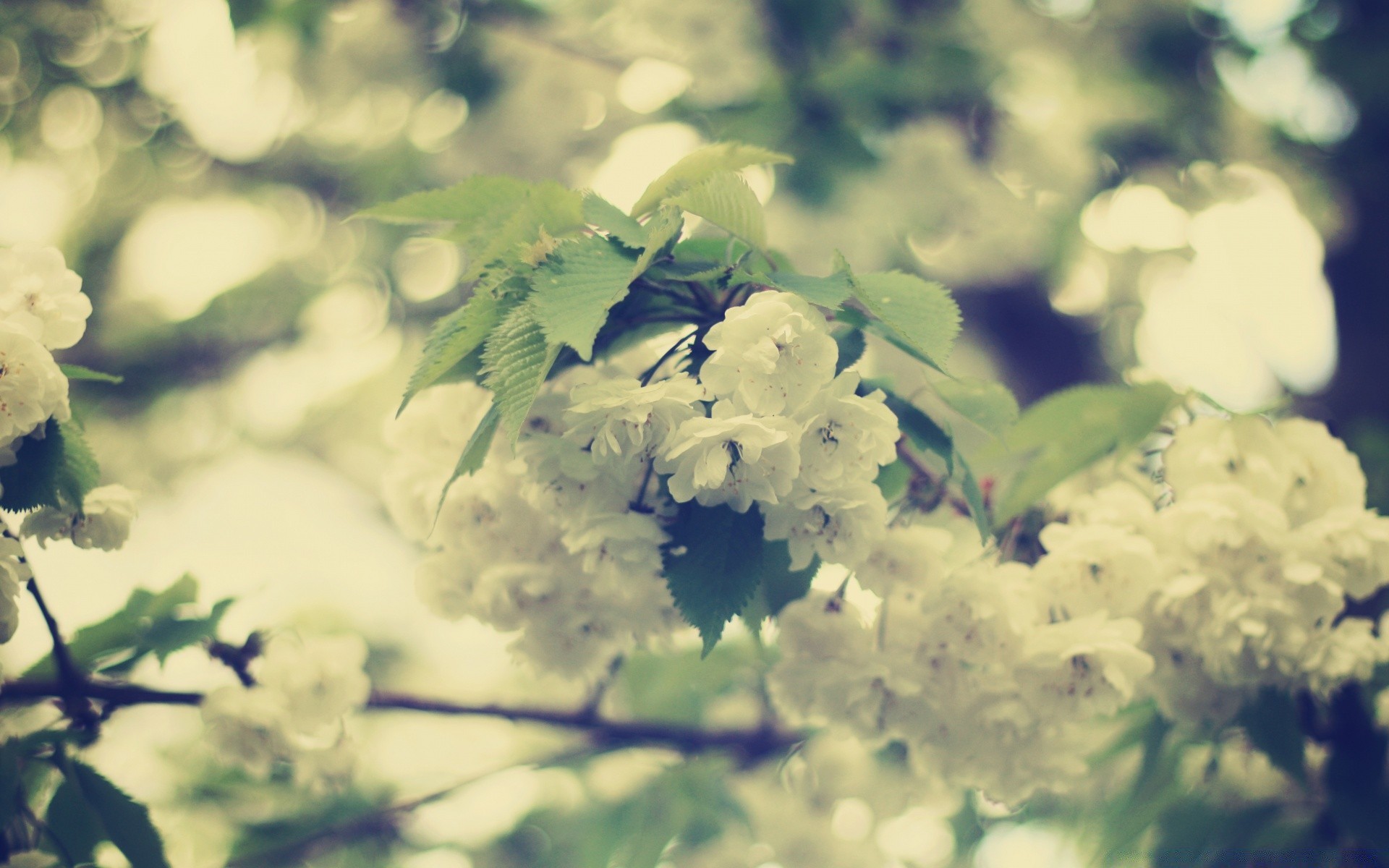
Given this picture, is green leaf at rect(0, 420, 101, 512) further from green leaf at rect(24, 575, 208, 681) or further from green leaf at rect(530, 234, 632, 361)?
green leaf at rect(530, 234, 632, 361)

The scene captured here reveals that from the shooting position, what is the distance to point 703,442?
2.90ft

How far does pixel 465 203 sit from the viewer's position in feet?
3.50

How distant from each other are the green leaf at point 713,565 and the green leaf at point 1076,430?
576 millimetres

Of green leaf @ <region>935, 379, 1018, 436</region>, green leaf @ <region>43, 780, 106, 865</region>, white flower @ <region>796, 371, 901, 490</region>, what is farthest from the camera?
green leaf @ <region>43, 780, 106, 865</region>

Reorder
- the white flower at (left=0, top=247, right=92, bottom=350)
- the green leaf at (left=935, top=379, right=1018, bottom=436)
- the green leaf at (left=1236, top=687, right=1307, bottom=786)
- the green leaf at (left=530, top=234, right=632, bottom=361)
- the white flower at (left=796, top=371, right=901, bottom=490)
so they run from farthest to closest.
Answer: the green leaf at (left=1236, top=687, right=1307, bottom=786)
the green leaf at (left=935, top=379, right=1018, bottom=436)
the white flower at (left=0, top=247, right=92, bottom=350)
the white flower at (left=796, top=371, right=901, bottom=490)
the green leaf at (left=530, top=234, right=632, bottom=361)

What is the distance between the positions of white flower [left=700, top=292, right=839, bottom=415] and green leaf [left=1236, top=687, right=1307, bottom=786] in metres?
1.12

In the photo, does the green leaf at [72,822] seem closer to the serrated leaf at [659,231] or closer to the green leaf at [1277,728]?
the serrated leaf at [659,231]

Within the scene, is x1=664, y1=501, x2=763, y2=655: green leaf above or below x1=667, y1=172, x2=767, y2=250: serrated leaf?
below

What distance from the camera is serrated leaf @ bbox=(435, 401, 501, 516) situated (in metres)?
0.93

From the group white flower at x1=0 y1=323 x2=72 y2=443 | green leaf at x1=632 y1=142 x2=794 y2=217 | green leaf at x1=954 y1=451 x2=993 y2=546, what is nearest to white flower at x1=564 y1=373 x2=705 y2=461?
green leaf at x1=632 y1=142 x2=794 y2=217

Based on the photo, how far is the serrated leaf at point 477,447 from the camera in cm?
93

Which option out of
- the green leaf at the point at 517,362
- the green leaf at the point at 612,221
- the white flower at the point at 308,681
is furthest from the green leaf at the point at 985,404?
the white flower at the point at 308,681

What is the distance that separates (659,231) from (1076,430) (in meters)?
0.86

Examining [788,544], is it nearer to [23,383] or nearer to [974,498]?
[974,498]
